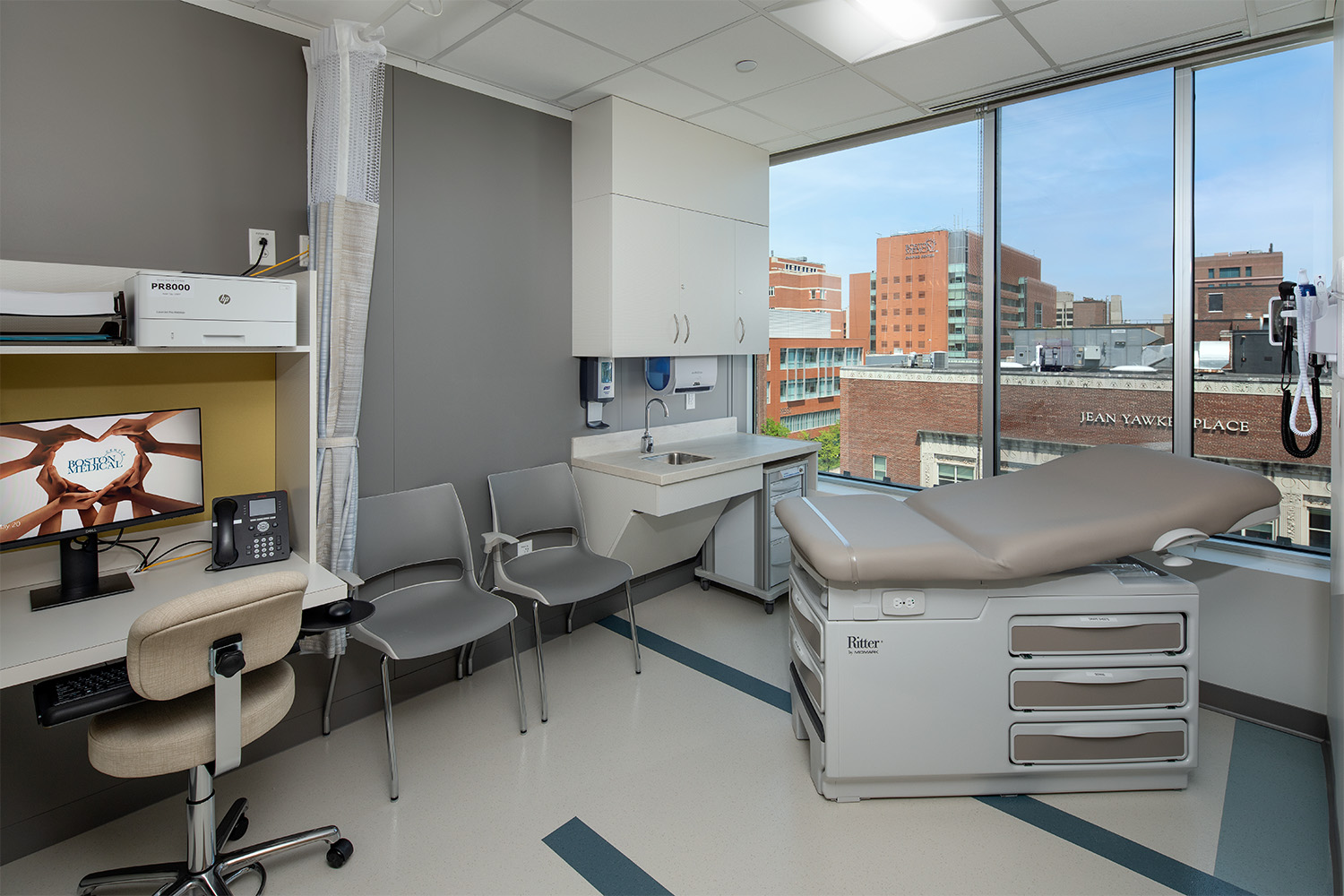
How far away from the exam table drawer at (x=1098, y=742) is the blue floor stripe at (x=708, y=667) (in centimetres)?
92

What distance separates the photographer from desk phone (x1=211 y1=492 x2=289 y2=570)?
2.17m

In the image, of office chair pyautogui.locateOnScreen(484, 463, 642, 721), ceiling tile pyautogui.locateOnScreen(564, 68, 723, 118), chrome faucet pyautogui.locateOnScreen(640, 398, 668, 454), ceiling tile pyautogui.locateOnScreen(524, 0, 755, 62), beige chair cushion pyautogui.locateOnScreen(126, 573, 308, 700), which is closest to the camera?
beige chair cushion pyautogui.locateOnScreen(126, 573, 308, 700)

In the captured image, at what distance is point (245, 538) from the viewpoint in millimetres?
2246

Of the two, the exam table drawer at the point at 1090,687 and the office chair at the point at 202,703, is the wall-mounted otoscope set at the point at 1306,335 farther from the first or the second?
the office chair at the point at 202,703

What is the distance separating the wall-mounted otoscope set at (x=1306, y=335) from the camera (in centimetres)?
201

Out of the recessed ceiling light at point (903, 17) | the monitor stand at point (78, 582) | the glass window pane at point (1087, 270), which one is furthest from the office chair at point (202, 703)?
the glass window pane at point (1087, 270)

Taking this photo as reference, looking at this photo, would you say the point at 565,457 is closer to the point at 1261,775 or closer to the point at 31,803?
the point at 31,803

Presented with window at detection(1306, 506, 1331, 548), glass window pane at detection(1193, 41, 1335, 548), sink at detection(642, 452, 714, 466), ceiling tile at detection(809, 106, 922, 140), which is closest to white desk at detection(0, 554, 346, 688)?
sink at detection(642, 452, 714, 466)

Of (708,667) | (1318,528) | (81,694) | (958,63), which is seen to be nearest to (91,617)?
(81,694)

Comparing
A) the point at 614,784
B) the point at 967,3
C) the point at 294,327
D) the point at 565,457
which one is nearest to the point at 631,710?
the point at 614,784

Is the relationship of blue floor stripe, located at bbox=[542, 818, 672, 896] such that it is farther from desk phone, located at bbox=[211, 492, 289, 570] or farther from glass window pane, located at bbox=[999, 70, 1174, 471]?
glass window pane, located at bbox=[999, 70, 1174, 471]

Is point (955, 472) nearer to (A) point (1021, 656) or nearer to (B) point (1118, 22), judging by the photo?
(A) point (1021, 656)

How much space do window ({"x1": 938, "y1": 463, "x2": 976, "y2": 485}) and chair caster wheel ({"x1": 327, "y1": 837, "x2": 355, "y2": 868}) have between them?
3040 mm

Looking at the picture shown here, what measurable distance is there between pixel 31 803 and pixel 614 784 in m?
1.75
